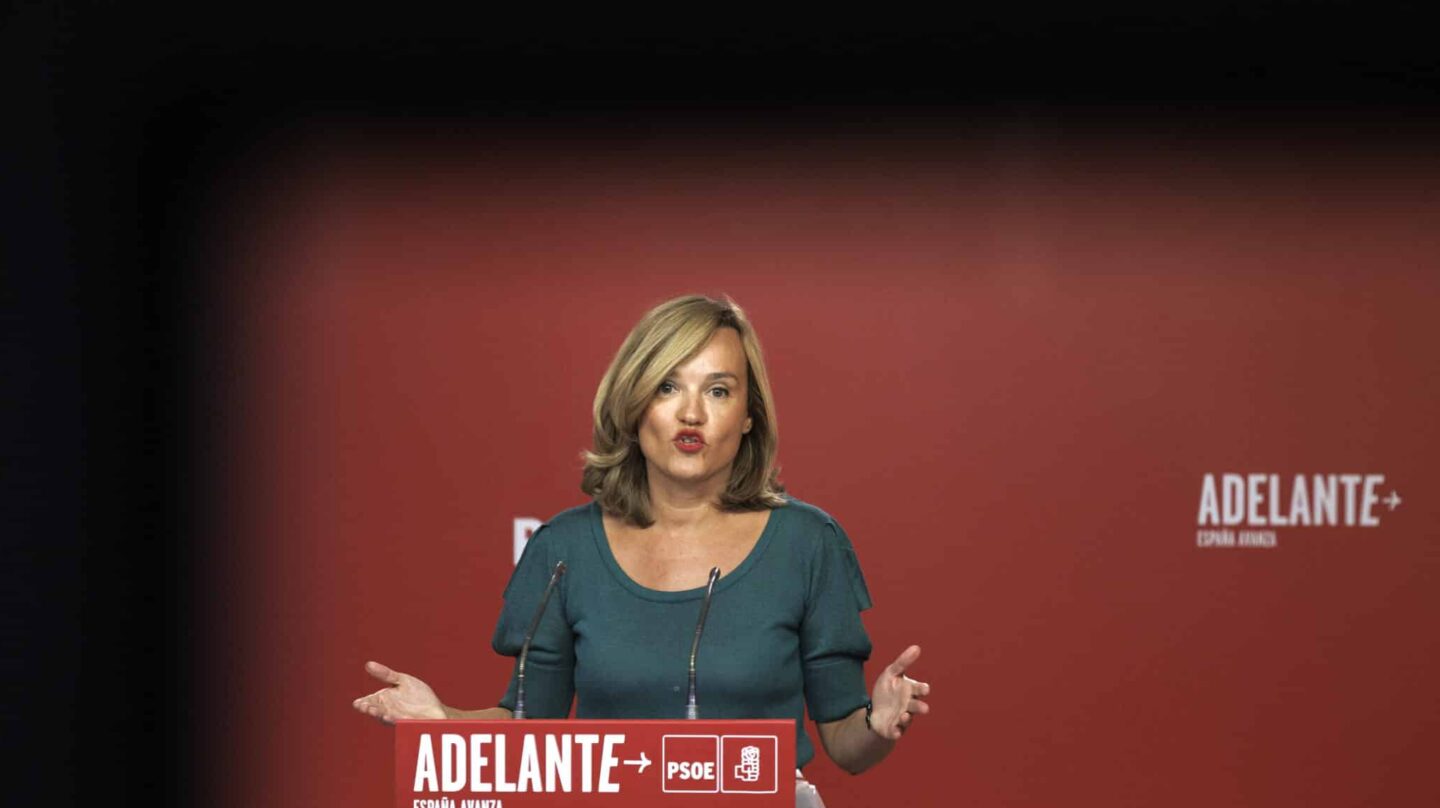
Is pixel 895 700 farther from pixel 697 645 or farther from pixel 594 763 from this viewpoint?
pixel 594 763

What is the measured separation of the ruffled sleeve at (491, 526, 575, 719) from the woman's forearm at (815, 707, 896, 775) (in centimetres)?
34

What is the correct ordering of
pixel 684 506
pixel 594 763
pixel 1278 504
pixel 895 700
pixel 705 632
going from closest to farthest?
1. pixel 594 763
2. pixel 895 700
3. pixel 705 632
4. pixel 684 506
5. pixel 1278 504

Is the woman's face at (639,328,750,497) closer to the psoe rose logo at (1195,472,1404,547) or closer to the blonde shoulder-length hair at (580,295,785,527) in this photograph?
the blonde shoulder-length hair at (580,295,785,527)

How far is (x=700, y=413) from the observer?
201 cm

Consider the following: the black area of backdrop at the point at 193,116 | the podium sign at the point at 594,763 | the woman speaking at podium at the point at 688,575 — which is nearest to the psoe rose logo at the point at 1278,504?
the black area of backdrop at the point at 193,116

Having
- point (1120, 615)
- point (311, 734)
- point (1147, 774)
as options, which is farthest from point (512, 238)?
point (1147, 774)

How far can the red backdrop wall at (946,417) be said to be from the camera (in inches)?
135

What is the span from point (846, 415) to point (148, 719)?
1.68 meters

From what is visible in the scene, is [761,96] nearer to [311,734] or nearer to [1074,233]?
[1074,233]

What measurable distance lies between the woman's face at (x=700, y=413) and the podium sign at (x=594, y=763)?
16.3 inches

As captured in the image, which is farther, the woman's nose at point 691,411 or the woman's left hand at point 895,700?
the woman's nose at point 691,411

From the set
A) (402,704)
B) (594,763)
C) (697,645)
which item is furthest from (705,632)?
(402,704)

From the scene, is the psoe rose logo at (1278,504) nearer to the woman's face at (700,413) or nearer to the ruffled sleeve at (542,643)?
the woman's face at (700,413)

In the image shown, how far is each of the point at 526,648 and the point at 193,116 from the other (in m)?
2.04
